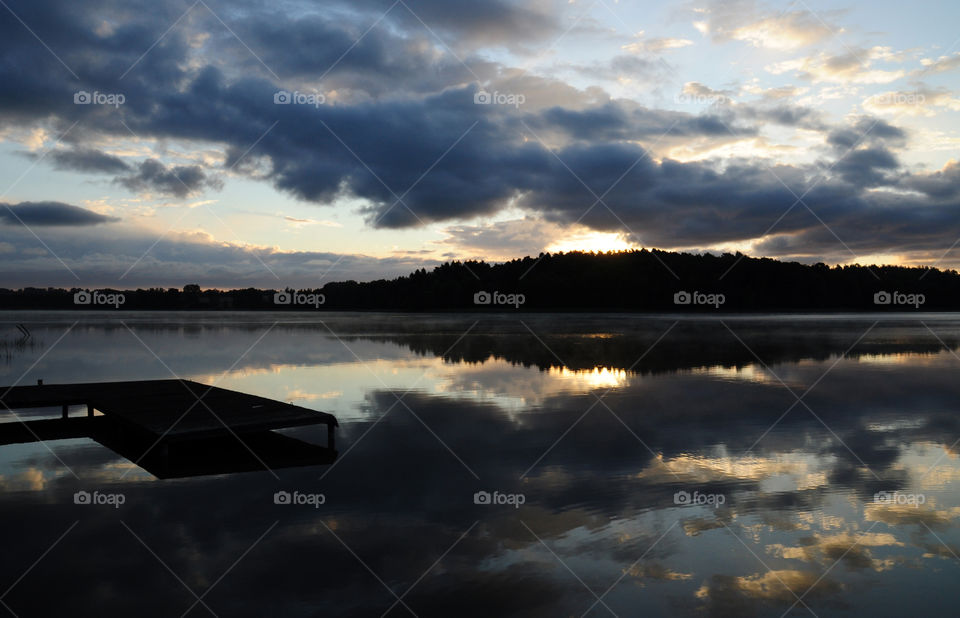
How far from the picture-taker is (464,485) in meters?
11.7

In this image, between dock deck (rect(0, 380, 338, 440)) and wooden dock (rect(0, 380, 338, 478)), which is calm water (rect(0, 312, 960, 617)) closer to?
wooden dock (rect(0, 380, 338, 478))

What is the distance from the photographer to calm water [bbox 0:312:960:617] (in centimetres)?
750

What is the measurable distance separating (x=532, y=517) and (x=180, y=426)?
8.19 metres

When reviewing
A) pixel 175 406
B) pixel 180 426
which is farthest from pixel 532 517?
pixel 175 406

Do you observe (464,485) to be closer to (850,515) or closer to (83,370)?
(850,515)

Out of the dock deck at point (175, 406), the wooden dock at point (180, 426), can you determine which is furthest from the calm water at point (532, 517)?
the dock deck at point (175, 406)

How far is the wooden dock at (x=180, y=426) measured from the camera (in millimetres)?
13812

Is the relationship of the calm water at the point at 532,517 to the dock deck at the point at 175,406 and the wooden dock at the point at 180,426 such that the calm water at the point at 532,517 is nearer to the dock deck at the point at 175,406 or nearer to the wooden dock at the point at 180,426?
the wooden dock at the point at 180,426

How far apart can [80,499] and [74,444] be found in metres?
5.97

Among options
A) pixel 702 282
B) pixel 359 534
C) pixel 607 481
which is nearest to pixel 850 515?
pixel 607 481

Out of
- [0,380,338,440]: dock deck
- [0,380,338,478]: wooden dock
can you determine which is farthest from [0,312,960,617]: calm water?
[0,380,338,440]: dock deck

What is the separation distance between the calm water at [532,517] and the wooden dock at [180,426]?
68 centimetres

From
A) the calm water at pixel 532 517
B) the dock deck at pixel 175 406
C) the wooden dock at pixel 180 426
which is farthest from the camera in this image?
the dock deck at pixel 175 406

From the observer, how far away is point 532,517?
9945 millimetres
